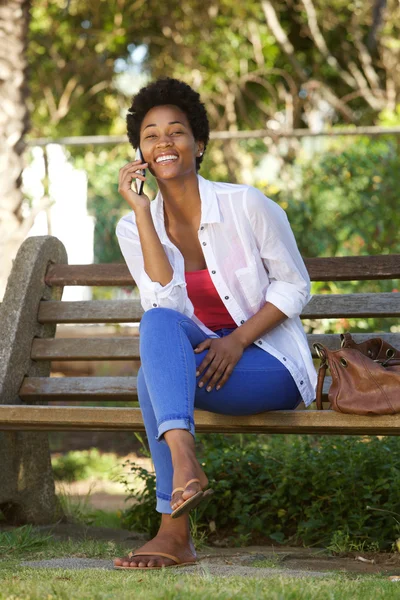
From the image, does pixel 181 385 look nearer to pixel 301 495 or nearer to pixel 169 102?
pixel 169 102

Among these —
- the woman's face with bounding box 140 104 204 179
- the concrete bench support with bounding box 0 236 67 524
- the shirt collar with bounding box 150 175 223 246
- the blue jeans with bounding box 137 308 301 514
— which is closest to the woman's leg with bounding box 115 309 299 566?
the blue jeans with bounding box 137 308 301 514

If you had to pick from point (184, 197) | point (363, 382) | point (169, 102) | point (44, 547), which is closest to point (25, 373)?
point (44, 547)

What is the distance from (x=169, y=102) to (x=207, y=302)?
0.79 metres

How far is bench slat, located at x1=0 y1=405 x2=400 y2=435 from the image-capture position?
2.93m

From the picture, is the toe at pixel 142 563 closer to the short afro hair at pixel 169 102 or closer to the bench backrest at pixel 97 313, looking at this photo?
the bench backrest at pixel 97 313

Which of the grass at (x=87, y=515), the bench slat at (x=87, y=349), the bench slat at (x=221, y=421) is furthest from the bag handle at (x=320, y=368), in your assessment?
the grass at (x=87, y=515)

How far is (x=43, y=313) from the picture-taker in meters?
4.20

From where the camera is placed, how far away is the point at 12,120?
5.77 meters

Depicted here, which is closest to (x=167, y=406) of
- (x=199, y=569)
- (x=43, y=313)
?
(x=199, y=569)

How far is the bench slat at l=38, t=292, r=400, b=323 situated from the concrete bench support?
4.3 inches

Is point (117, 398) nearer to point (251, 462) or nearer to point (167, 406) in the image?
point (251, 462)

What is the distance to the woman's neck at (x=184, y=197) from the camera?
3.56 m

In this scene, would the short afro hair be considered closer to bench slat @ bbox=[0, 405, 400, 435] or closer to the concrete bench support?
the concrete bench support

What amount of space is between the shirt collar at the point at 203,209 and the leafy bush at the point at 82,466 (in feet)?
9.65
